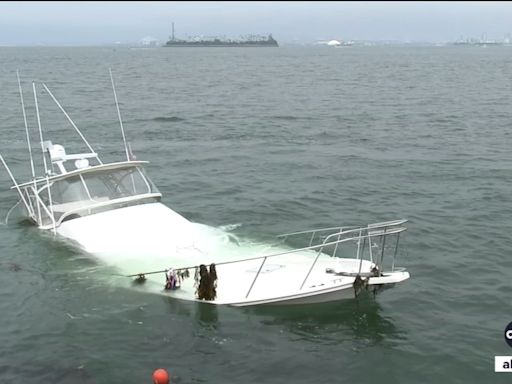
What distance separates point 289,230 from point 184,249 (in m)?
6.32

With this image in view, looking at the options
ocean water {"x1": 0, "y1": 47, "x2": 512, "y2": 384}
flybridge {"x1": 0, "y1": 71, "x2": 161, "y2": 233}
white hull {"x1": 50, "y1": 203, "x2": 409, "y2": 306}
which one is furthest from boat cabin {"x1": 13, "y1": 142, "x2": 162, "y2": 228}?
ocean water {"x1": 0, "y1": 47, "x2": 512, "y2": 384}

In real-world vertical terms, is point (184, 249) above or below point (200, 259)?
above

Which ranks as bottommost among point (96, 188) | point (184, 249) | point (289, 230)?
point (289, 230)

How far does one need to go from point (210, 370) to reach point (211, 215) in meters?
14.4

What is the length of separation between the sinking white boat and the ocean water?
2.07ft

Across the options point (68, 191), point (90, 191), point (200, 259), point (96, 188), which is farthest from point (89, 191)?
point (200, 259)

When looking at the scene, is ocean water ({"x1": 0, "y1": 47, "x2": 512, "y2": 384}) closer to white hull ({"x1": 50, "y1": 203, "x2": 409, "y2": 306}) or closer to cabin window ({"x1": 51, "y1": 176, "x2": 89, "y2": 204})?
white hull ({"x1": 50, "y1": 203, "x2": 409, "y2": 306})

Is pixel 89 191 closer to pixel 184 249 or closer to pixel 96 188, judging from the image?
pixel 96 188

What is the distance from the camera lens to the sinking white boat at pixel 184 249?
18828 mm

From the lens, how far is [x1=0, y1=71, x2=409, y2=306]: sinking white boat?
18.8 metres

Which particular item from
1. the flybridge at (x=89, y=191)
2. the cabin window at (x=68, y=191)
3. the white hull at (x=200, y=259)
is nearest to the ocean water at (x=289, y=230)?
the white hull at (x=200, y=259)

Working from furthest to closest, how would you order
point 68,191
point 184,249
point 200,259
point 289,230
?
point 289,230 < point 68,191 < point 184,249 < point 200,259

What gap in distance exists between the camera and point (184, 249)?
74.7ft

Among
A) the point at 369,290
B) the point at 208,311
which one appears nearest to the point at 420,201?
the point at 369,290
